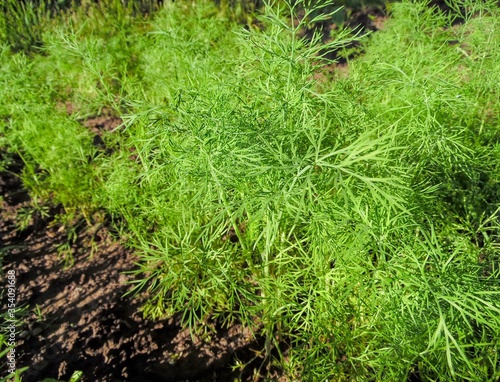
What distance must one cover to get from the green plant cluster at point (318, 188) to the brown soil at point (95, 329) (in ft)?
0.51

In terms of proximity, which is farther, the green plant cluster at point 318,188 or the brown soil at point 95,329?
the brown soil at point 95,329

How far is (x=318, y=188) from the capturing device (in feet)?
4.90

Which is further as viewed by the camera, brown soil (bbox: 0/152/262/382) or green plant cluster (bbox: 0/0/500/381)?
brown soil (bbox: 0/152/262/382)

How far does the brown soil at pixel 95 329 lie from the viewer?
6.75 feet

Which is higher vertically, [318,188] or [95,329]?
[318,188]

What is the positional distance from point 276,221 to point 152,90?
1545mm

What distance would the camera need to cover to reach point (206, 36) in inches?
109

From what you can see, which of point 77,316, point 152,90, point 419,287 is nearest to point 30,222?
point 77,316

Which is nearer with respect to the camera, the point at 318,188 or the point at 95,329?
the point at 318,188

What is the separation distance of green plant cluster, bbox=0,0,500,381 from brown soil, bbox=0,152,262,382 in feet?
0.51

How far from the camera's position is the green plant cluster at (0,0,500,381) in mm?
1405

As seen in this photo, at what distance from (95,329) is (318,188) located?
1.43 m

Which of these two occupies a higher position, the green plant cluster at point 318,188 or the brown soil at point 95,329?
the green plant cluster at point 318,188

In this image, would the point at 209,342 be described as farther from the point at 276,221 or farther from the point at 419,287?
the point at 419,287
